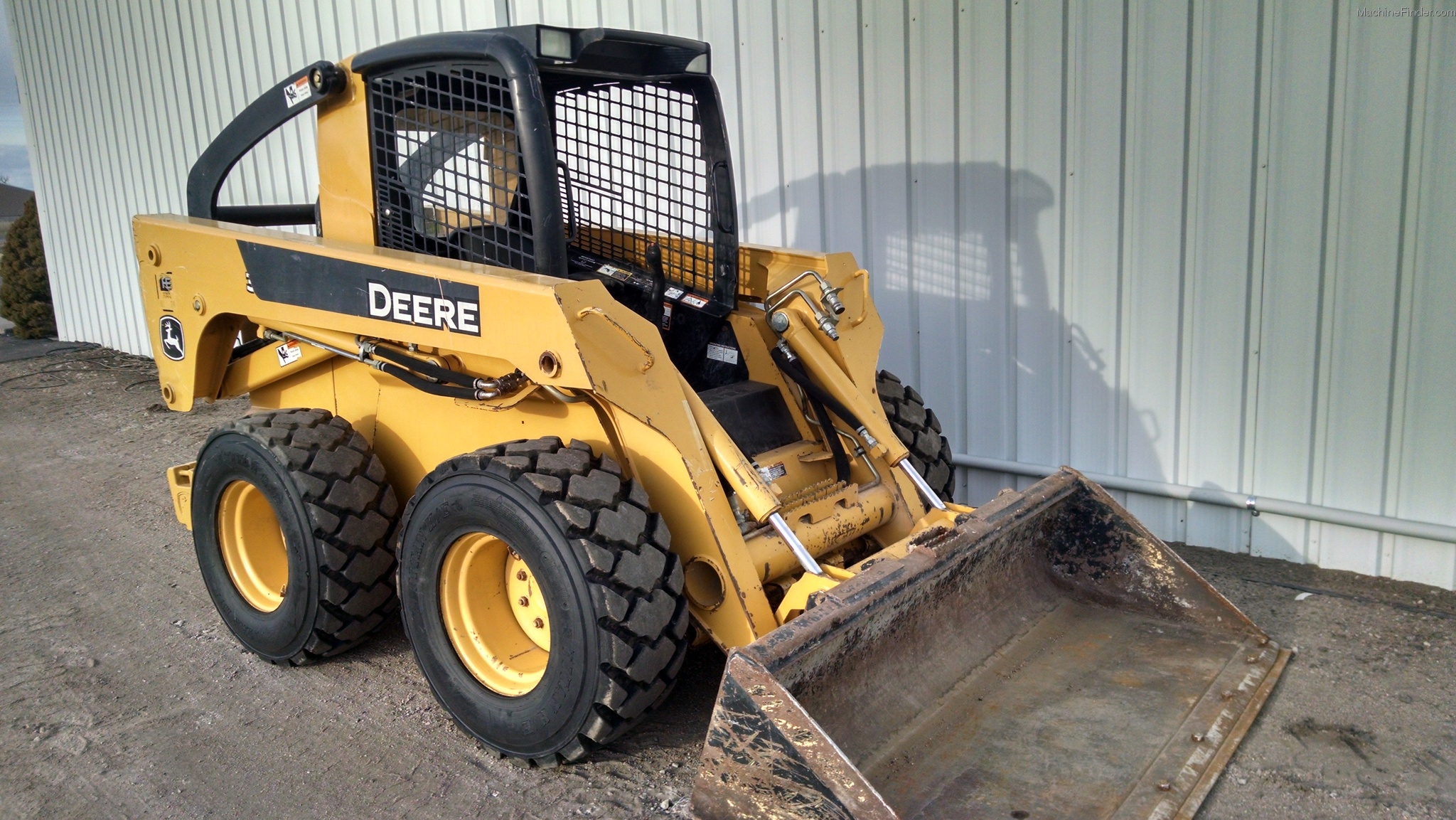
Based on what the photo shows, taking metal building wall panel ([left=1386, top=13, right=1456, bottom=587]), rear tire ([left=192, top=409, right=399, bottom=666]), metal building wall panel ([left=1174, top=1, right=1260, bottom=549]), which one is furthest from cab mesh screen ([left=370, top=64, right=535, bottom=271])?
metal building wall panel ([left=1386, top=13, right=1456, bottom=587])

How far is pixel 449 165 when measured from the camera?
390 centimetres

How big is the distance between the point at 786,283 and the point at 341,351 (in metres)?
1.71

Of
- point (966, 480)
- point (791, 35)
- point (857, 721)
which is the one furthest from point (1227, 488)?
point (791, 35)

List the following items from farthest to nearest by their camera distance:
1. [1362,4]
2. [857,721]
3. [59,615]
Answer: [59,615]
[1362,4]
[857,721]

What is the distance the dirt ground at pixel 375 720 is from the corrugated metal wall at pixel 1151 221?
0.59 m

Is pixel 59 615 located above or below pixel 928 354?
below

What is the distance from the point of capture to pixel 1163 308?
194 inches

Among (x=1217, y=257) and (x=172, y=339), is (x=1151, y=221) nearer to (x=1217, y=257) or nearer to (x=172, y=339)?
(x=1217, y=257)

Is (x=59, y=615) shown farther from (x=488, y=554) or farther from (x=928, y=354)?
(x=928, y=354)

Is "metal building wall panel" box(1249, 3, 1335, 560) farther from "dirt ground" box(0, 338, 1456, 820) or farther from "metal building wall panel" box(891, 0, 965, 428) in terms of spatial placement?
"metal building wall panel" box(891, 0, 965, 428)

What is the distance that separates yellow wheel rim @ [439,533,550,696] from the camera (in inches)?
137

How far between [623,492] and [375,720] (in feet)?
4.41

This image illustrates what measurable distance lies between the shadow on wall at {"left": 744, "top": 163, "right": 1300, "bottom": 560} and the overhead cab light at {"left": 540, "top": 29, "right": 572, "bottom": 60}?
8.02 ft

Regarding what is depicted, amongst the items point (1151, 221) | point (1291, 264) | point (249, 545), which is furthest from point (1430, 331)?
point (249, 545)
